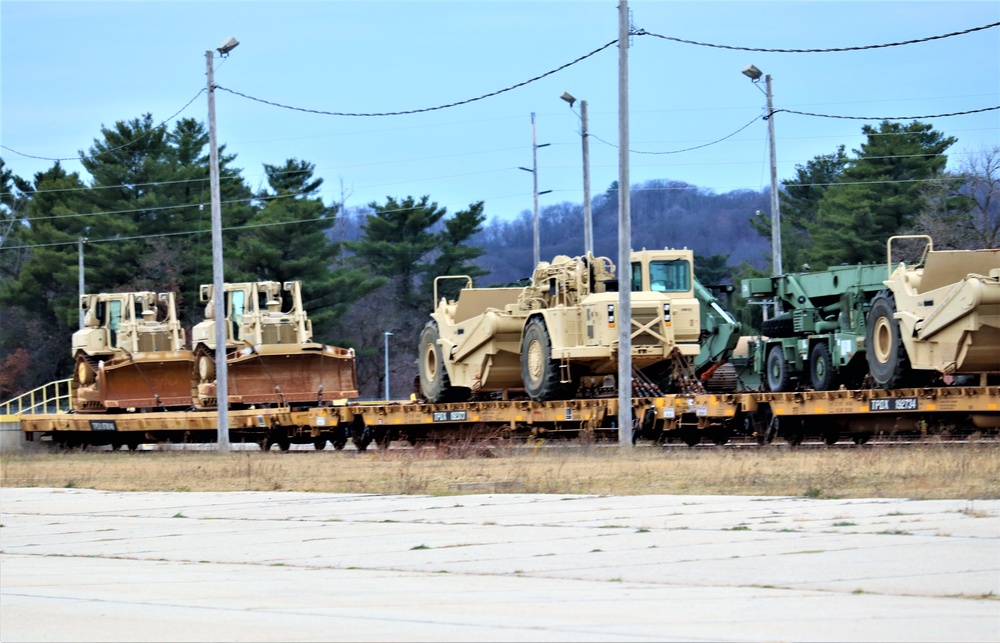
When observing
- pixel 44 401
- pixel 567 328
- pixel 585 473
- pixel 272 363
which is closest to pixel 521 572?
pixel 585 473

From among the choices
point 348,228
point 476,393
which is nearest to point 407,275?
point 348,228

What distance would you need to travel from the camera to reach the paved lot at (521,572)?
8.52m

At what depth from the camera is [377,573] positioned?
36.9 ft

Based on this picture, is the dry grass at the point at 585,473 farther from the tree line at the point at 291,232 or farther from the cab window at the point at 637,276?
the tree line at the point at 291,232

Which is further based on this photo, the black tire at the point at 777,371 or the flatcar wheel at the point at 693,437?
the black tire at the point at 777,371

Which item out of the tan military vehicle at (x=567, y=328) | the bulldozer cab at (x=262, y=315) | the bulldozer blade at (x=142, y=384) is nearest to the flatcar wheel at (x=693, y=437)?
the tan military vehicle at (x=567, y=328)

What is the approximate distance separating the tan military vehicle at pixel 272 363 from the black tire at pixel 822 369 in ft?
40.1

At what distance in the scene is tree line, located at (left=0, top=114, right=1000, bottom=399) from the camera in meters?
64.0

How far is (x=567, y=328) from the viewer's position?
26.5 m

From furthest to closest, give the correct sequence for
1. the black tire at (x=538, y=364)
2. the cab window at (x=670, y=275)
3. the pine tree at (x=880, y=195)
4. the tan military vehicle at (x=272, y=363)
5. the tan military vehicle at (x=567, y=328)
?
1. the pine tree at (x=880, y=195)
2. the tan military vehicle at (x=272, y=363)
3. the cab window at (x=670, y=275)
4. the black tire at (x=538, y=364)
5. the tan military vehicle at (x=567, y=328)

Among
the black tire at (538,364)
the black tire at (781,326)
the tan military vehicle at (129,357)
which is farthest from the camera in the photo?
the tan military vehicle at (129,357)

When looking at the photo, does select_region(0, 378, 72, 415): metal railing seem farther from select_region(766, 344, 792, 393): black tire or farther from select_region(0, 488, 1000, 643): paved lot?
select_region(0, 488, 1000, 643): paved lot

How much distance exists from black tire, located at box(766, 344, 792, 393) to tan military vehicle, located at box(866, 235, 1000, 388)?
558 centimetres

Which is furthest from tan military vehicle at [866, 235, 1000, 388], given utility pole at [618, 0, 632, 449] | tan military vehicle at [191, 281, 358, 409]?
tan military vehicle at [191, 281, 358, 409]
